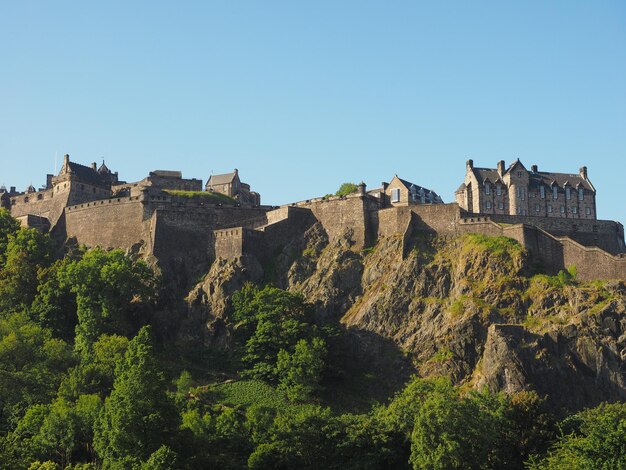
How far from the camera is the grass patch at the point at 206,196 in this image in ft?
362

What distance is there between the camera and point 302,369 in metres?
83.2

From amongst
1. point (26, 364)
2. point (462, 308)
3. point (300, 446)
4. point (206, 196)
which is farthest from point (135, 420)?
point (206, 196)

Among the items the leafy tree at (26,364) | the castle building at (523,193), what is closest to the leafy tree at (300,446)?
the leafy tree at (26,364)

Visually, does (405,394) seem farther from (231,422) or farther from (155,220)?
(155,220)

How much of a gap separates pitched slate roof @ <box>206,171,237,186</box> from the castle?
6.48 meters

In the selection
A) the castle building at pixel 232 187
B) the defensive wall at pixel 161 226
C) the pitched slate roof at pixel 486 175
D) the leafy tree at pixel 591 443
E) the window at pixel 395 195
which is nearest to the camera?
the leafy tree at pixel 591 443

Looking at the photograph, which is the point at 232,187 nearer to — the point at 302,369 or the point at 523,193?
the point at 523,193

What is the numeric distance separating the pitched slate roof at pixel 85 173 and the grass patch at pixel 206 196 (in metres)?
9.61

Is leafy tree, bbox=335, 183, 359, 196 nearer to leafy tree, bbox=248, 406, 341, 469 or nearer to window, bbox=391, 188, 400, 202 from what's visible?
window, bbox=391, 188, 400, 202

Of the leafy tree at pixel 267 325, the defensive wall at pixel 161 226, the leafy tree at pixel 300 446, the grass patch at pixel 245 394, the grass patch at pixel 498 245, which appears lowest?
the leafy tree at pixel 300 446

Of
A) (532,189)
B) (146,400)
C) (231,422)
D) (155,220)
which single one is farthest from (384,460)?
(532,189)

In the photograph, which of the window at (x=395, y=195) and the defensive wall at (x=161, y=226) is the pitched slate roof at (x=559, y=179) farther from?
the defensive wall at (x=161, y=226)

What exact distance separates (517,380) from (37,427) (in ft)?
122

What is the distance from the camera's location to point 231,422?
2899 inches
